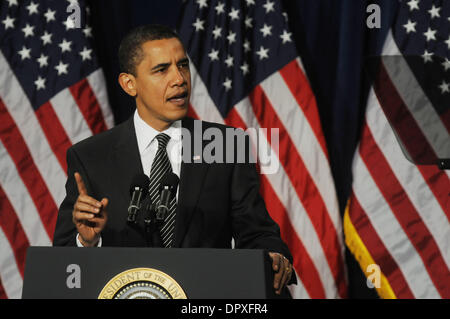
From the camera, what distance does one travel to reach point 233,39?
11.1 feet

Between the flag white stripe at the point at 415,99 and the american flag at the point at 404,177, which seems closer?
the flag white stripe at the point at 415,99

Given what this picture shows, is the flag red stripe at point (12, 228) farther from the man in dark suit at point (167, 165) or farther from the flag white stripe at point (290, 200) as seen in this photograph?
the man in dark suit at point (167, 165)

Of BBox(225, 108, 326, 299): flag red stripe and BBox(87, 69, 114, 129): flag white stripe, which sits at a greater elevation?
BBox(87, 69, 114, 129): flag white stripe

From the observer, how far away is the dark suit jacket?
187cm

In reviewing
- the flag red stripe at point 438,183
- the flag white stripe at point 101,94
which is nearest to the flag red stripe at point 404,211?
the flag red stripe at point 438,183

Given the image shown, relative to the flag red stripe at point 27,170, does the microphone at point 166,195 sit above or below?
below

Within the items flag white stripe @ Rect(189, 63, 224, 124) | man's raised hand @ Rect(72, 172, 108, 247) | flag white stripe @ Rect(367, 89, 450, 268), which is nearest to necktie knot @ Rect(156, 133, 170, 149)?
man's raised hand @ Rect(72, 172, 108, 247)

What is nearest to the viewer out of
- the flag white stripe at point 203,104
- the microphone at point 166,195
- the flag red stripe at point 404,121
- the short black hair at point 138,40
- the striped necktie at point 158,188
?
the microphone at point 166,195

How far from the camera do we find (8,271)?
3.23 meters

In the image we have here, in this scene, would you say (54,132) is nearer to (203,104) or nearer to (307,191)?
(203,104)

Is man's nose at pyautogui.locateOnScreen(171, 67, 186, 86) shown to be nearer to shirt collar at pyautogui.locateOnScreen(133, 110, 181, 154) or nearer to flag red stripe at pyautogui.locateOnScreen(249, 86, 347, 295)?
shirt collar at pyautogui.locateOnScreen(133, 110, 181, 154)

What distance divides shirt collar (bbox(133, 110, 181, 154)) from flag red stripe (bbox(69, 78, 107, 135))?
50.2 inches

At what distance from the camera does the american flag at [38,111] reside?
10.6 ft

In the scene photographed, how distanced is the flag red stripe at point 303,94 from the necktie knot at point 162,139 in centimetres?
149
